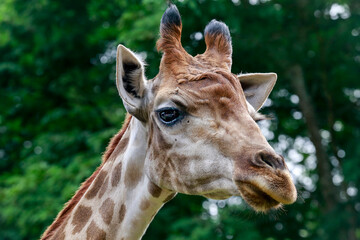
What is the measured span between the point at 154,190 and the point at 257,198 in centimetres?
86

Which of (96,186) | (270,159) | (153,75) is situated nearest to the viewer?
(270,159)

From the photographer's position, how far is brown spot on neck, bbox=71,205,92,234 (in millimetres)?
3967

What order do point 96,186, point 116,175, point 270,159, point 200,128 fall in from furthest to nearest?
point 96,186
point 116,175
point 200,128
point 270,159

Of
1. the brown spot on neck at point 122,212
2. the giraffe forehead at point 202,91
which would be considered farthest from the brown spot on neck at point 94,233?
the giraffe forehead at point 202,91

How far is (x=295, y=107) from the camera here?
555 inches

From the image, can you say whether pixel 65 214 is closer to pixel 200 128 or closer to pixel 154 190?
pixel 154 190

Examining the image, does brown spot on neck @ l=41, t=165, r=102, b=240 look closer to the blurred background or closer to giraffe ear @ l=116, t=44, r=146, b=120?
giraffe ear @ l=116, t=44, r=146, b=120

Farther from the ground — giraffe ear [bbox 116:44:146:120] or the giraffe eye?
giraffe ear [bbox 116:44:146:120]

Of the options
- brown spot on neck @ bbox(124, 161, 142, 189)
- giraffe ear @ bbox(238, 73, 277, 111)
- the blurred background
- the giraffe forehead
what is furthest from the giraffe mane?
the blurred background

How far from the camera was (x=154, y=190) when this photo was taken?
12.3 ft

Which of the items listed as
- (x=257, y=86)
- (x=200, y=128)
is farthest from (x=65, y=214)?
(x=257, y=86)

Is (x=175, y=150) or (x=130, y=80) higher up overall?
(x=130, y=80)

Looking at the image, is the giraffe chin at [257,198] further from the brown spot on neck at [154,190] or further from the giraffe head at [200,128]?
the brown spot on neck at [154,190]

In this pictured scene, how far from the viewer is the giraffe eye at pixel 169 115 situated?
3.61 meters
